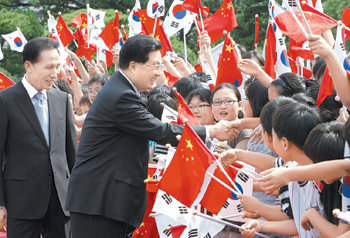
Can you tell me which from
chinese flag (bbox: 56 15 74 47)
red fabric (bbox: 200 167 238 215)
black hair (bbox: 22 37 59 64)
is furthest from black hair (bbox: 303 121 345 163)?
chinese flag (bbox: 56 15 74 47)

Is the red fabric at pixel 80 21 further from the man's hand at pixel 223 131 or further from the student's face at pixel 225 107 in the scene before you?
the man's hand at pixel 223 131

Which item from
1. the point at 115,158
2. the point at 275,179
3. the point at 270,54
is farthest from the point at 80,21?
the point at 275,179

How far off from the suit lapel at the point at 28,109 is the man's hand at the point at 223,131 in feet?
4.24

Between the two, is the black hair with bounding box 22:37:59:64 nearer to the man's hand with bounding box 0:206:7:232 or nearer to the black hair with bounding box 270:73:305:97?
the man's hand with bounding box 0:206:7:232

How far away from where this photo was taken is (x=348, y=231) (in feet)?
9.95

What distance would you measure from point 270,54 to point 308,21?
1.54 metres

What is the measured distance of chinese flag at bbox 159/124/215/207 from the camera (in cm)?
390

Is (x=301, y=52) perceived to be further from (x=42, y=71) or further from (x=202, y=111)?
(x=42, y=71)

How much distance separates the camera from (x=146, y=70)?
4.39 meters

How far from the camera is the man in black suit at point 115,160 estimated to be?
165 inches

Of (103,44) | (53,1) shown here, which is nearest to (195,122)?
(103,44)

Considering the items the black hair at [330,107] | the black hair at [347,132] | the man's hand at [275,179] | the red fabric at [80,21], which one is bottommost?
the black hair at [330,107]

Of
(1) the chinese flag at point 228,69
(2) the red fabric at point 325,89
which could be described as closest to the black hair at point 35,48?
(1) the chinese flag at point 228,69

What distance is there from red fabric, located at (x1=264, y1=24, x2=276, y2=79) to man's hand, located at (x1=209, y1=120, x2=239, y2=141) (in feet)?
5.13
